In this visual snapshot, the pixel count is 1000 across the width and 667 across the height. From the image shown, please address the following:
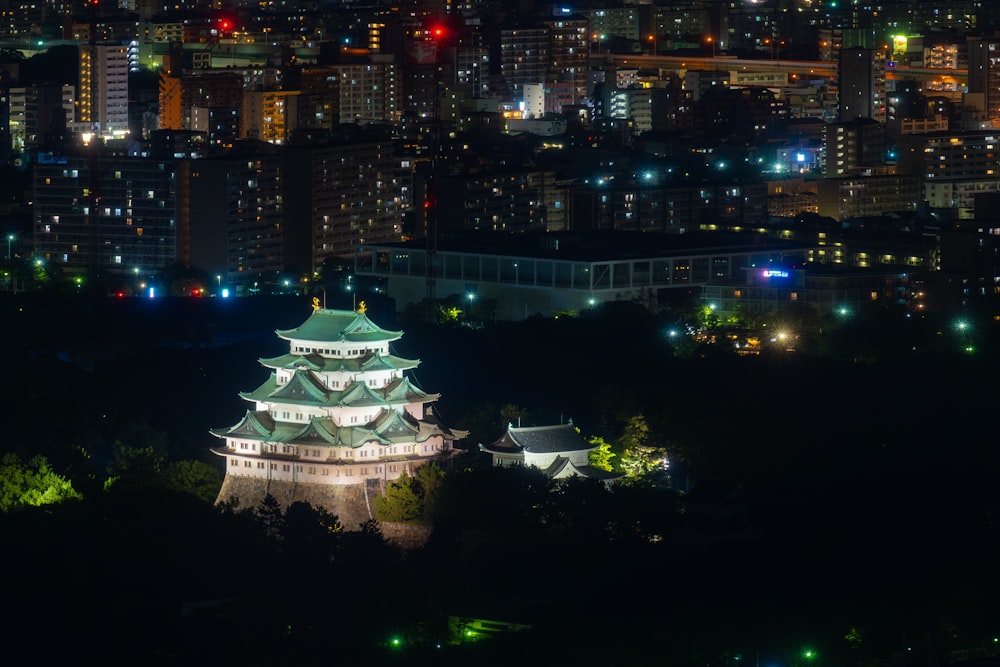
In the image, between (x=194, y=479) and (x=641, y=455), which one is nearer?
(x=194, y=479)

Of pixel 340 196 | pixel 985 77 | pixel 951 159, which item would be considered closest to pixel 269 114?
pixel 951 159

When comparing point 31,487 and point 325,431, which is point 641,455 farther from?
point 31,487

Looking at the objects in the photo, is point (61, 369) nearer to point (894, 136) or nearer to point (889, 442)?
point (889, 442)

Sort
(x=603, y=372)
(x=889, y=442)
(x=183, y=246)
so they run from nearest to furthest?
(x=889, y=442) < (x=603, y=372) < (x=183, y=246)

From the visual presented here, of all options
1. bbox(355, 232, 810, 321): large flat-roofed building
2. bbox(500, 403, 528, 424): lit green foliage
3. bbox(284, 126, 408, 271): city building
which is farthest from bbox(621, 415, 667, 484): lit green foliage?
bbox(284, 126, 408, 271): city building

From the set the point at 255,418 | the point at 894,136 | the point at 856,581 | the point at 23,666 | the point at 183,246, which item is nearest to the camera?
the point at 23,666

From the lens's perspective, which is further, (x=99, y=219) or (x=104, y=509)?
(x=99, y=219)

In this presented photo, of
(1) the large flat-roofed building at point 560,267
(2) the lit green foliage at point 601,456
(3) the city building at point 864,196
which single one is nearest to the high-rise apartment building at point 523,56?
(3) the city building at point 864,196

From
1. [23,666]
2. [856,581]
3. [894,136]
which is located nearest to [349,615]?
[23,666]

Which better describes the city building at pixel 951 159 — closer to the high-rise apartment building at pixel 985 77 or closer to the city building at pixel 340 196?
the high-rise apartment building at pixel 985 77
